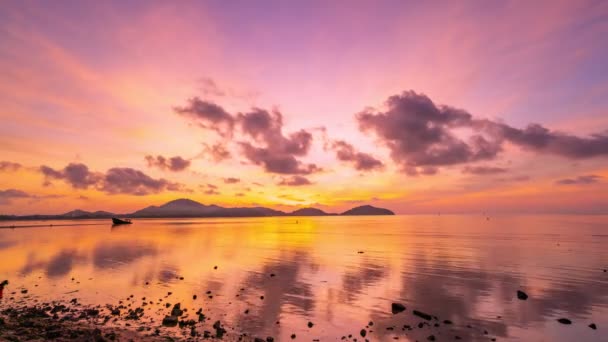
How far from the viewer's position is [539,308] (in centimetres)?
3183

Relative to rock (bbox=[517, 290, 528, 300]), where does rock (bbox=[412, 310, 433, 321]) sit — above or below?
below

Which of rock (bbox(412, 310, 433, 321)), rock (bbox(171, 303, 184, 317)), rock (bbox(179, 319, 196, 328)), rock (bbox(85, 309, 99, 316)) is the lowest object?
rock (bbox(85, 309, 99, 316))

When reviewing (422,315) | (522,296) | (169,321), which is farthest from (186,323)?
(522,296)

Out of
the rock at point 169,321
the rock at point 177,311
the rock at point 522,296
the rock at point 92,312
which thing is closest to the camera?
the rock at point 169,321

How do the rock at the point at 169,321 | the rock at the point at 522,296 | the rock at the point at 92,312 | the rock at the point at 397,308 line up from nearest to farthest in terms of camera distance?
the rock at the point at 169,321 → the rock at the point at 92,312 → the rock at the point at 397,308 → the rock at the point at 522,296

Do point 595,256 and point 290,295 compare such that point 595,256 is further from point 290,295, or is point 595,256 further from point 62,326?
point 62,326

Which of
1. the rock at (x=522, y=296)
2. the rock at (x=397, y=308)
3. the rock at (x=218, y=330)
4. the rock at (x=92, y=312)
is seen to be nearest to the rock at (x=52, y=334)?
the rock at (x=92, y=312)

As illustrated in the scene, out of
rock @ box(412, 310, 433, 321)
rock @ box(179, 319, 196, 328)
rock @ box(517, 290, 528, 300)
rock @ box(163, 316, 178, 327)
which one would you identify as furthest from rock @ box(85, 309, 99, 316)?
rock @ box(517, 290, 528, 300)

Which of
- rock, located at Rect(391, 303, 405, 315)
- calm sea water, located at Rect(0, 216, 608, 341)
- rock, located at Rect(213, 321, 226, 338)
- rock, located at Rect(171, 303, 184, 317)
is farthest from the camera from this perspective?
rock, located at Rect(391, 303, 405, 315)

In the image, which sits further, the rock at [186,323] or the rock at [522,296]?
the rock at [522,296]

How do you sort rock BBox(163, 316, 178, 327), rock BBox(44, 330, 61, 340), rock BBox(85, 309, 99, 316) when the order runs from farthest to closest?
rock BBox(85, 309, 99, 316) < rock BBox(163, 316, 178, 327) < rock BBox(44, 330, 61, 340)

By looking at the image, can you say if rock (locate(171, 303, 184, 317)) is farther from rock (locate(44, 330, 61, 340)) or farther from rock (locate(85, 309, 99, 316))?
rock (locate(44, 330, 61, 340))

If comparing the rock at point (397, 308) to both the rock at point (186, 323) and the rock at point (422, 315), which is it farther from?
the rock at point (186, 323)

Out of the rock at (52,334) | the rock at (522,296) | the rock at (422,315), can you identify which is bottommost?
the rock at (52,334)
